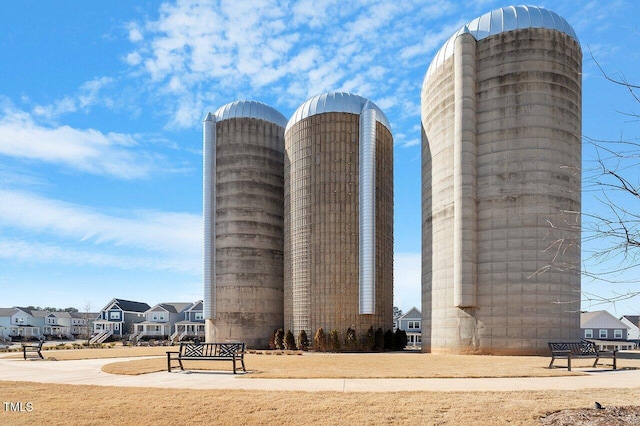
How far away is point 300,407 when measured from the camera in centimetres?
1170

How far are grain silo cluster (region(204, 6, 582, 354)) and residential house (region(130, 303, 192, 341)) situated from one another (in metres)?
41.2

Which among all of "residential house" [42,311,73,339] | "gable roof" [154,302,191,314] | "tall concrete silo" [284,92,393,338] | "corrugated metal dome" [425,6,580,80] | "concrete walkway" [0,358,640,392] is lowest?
"residential house" [42,311,73,339]

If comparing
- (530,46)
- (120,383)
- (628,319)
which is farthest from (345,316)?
(628,319)

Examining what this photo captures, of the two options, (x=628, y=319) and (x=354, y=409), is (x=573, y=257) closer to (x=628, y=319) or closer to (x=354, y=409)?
(x=354, y=409)

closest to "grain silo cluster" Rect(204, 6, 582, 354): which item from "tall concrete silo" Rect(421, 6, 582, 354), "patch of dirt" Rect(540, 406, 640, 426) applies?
"tall concrete silo" Rect(421, 6, 582, 354)

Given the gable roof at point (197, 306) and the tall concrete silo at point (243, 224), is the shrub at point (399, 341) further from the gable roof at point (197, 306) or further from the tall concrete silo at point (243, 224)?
the gable roof at point (197, 306)

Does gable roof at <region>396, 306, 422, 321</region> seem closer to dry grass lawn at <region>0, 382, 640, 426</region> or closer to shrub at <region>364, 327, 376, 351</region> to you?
shrub at <region>364, 327, 376, 351</region>

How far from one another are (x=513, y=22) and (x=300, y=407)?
33.6 meters

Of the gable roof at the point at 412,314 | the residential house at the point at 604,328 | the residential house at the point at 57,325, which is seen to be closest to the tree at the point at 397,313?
the gable roof at the point at 412,314

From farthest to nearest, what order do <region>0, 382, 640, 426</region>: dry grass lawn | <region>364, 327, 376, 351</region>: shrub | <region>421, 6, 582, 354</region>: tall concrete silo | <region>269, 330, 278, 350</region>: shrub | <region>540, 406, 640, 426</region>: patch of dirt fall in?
<region>269, 330, 278, 350</region>: shrub < <region>364, 327, 376, 351</region>: shrub < <region>421, 6, 582, 354</region>: tall concrete silo < <region>0, 382, 640, 426</region>: dry grass lawn < <region>540, 406, 640, 426</region>: patch of dirt

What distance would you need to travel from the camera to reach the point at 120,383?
16.4 metres

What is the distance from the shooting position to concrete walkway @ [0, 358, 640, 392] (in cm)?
1452

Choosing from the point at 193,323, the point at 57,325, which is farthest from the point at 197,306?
the point at 57,325

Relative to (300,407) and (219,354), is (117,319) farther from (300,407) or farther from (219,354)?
(300,407)
